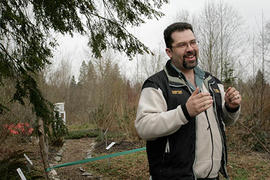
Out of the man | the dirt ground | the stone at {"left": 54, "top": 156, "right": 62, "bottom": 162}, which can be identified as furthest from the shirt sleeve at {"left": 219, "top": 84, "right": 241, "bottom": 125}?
the stone at {"left": 54, "top": 156, "right": 62, "bottom": 162}

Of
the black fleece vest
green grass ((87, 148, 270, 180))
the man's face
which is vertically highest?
the man's face

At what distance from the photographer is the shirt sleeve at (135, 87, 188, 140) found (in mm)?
1475

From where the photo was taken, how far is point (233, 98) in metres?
1.75

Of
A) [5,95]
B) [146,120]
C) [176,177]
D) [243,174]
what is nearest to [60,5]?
[146,120]

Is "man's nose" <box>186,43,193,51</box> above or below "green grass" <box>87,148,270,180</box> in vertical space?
above

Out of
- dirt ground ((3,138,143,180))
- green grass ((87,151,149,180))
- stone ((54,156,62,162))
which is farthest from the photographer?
stone ((54,156,62,162))

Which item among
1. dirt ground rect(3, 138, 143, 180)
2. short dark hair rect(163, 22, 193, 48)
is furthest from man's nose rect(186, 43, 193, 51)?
dirt ground rect(3, 138, 143, 180)

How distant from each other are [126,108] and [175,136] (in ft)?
26.0

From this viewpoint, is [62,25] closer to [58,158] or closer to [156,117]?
[156,117]

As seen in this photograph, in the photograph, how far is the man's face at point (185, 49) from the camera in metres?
1.77

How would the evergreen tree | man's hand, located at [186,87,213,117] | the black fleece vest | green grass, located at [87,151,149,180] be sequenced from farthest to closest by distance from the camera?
green grass, located at [87,151,149,180] → the evergreen tree → the black fleece vest → man's hand, located at [186,87,213,117]

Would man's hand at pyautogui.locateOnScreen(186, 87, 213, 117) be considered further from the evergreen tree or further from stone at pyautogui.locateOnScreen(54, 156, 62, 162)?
stone at pyautogui.locateOnScreen(54, 156, 62, 162)

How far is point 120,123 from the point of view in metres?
9.36

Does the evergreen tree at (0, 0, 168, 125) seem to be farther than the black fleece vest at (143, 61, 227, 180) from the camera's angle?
Yes
